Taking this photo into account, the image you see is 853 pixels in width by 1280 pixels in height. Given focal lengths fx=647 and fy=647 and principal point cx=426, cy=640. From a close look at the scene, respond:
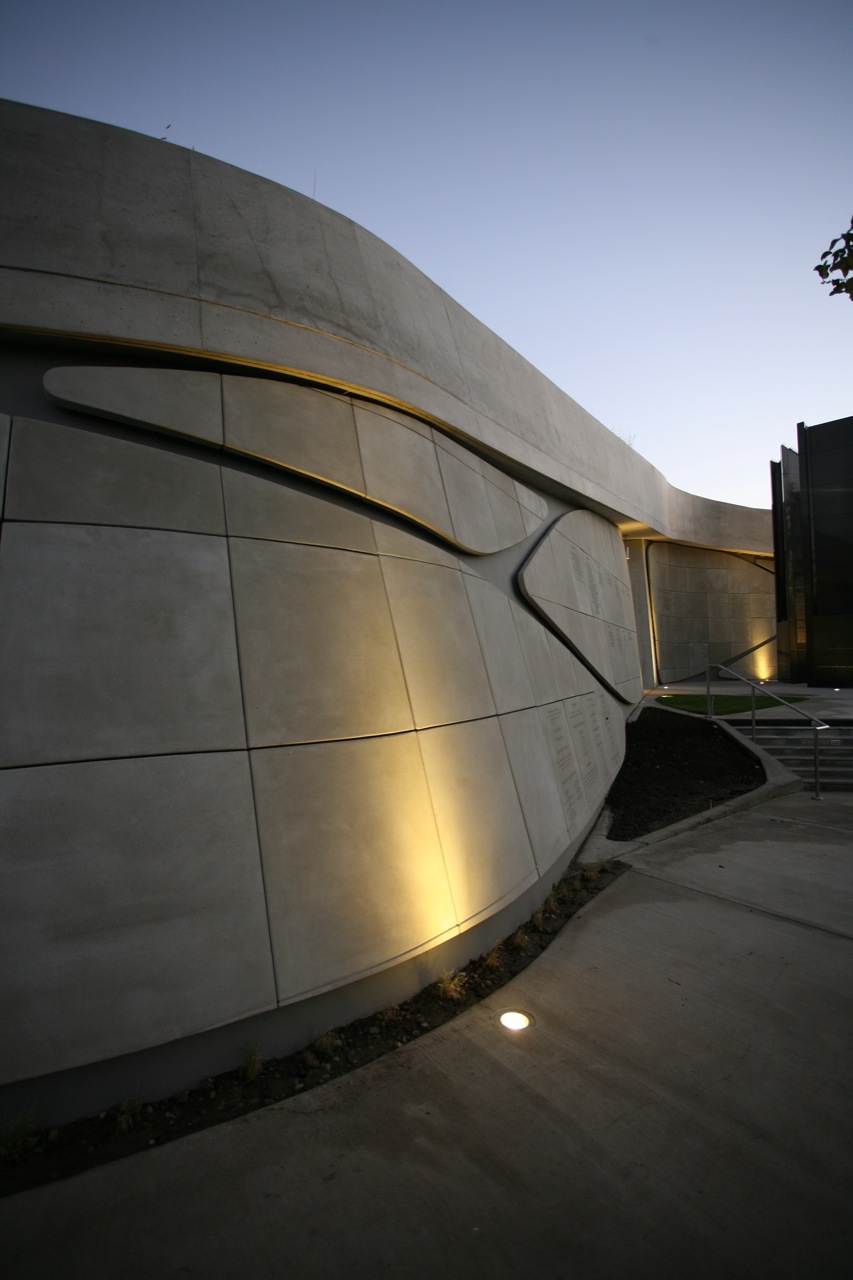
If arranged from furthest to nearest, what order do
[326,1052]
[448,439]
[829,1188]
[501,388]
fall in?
[501,388] < [448,439] < [326,1052] < [829,1188]

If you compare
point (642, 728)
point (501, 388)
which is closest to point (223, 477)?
point (501, 388)

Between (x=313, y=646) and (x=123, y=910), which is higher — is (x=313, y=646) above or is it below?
above

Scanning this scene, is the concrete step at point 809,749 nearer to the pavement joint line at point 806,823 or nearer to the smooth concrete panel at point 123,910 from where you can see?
the pavement joint line at point 806,823

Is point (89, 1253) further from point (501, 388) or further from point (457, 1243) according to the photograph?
point (501, 388)

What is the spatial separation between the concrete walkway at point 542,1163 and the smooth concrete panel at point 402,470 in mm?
4012

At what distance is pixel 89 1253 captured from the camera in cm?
246

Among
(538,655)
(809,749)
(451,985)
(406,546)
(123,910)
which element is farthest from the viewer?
(809,749)

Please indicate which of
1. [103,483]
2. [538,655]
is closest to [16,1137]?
[103,483]

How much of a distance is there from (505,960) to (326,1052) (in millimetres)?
1707

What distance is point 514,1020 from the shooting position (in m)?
4.11

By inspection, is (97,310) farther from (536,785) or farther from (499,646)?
(536,785)

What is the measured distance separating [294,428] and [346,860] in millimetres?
3375

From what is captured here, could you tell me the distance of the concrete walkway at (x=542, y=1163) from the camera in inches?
97.2

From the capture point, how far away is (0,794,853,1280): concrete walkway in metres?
2.47
